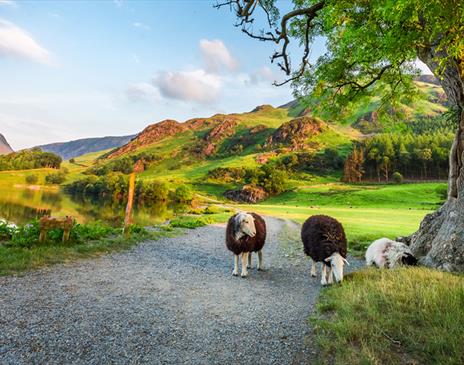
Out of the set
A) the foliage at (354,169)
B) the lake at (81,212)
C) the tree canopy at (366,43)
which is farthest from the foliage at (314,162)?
the tree canopy at (366,43)

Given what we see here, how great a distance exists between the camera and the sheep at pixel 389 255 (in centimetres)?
1176

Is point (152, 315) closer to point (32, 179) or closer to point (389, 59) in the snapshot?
point (389, 59)

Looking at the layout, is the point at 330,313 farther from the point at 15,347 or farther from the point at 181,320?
the point at 15,347

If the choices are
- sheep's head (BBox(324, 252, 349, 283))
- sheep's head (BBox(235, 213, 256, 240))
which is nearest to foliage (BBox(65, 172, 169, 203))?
sheep's head (BBox(235, 213, 256, 240))

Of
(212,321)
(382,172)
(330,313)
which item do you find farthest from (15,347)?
(382,172)

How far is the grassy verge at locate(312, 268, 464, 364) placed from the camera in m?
4.64

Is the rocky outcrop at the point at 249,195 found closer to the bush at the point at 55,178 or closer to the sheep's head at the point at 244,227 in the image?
the sheep's head at the point at 244,227

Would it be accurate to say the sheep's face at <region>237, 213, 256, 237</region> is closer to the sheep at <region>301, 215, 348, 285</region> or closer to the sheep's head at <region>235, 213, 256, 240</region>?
the sheep's head at <region>235, 213, 256, 240</region>

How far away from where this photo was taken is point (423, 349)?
4734 millimetres

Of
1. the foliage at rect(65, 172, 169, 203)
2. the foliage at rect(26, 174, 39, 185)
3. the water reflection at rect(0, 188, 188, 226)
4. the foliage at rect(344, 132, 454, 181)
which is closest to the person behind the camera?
the water reflection at rect(0, 188, 188, 226)

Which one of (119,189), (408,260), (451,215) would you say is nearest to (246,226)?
(408,260)

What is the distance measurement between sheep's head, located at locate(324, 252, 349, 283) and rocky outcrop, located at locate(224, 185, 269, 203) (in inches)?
4254

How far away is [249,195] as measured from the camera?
12262 centimetres

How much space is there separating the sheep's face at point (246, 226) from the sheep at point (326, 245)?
2431 millimetres
